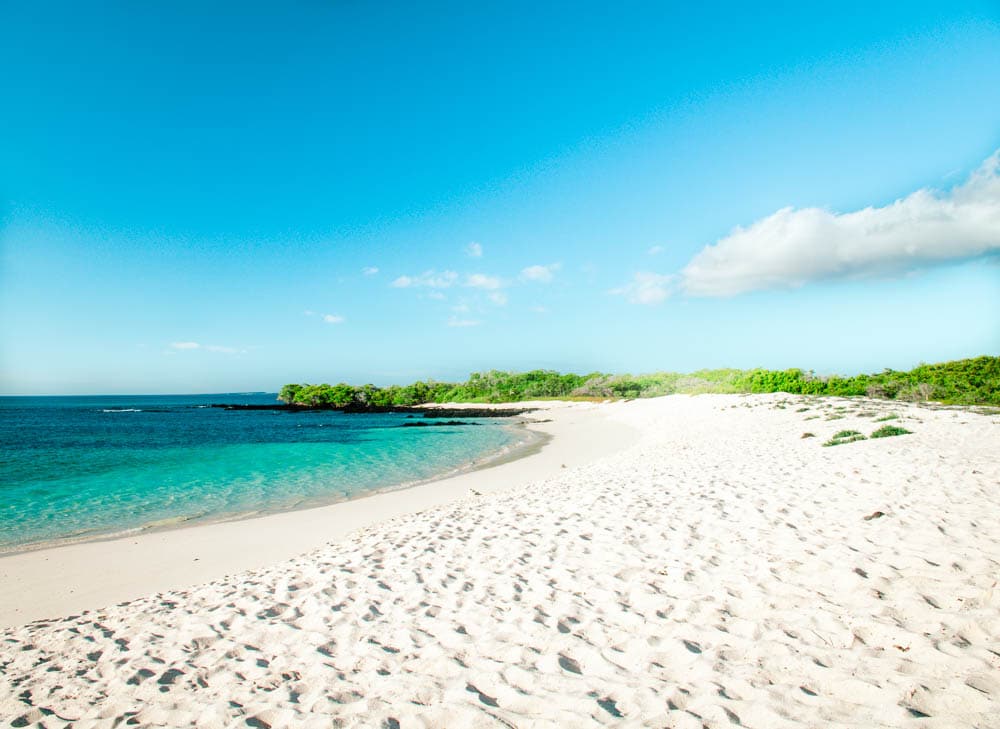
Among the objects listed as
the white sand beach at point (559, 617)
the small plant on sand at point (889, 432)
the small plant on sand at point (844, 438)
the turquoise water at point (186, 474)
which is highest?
the small plant on sand at point (889, 432)

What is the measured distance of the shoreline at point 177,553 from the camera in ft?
23.1

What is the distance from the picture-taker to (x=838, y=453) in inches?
475

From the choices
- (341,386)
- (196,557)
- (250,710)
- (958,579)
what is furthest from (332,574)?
(341,386)

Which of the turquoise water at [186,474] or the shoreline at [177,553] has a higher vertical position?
the shoreline at [177,553]

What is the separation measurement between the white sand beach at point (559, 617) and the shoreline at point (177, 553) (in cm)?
7

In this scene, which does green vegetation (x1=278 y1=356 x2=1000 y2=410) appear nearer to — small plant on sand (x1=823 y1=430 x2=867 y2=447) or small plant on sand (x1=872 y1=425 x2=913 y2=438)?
small plant on sand (x1=872 y1=425 x2=913 y2=438)

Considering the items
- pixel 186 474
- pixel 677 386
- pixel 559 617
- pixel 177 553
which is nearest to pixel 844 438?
pixel 559 617

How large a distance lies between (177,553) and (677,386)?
220ft

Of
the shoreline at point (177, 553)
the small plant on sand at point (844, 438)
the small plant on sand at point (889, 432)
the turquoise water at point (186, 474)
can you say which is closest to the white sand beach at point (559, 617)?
the shoreline at point (177, 553)

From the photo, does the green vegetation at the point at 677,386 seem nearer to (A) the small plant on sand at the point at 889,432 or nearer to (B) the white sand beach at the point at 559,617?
(A) the small plant on sand at the point at 889,432

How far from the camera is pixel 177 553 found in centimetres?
895

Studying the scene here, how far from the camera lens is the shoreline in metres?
7.04

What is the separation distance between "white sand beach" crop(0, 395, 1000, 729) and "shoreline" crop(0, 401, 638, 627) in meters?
0.07

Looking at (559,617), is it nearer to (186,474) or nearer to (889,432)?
(889,432)
